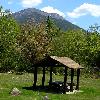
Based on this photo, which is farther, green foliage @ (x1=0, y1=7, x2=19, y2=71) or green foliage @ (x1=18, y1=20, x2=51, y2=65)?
green foliage @ (x1=18, y1=20, x2=51, y2=65)

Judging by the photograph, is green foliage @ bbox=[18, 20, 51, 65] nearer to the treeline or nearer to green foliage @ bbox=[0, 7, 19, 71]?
the treeline

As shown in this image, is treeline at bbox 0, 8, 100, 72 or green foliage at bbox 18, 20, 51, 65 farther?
green foliage at bbox 18, 20, 51, 65

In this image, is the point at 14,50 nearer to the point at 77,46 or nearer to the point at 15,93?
the point at 77,46

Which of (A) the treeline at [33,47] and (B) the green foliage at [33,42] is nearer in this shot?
(A) the treeline at [33,47]

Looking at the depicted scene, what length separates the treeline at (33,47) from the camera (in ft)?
240

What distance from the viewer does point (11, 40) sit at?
74562 millimetres

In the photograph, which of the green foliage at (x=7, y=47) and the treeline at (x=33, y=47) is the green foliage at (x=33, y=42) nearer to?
the treeline at (x=33, y=47)

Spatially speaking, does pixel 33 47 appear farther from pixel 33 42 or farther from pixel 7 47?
pixel 7 47

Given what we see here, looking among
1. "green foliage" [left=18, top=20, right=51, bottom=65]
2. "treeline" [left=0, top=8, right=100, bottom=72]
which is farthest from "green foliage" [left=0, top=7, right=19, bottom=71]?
"green foliage" [left=18, top=20, right=51, bottom=65]

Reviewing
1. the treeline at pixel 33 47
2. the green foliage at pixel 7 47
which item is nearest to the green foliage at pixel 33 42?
the treeline at pixel 33 47

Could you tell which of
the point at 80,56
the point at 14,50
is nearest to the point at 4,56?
the point at 14,50

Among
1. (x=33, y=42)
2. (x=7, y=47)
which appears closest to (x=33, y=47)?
(x=33, y=42)

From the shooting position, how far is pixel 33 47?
7512 cm

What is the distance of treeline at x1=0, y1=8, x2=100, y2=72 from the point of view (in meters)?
73.2
